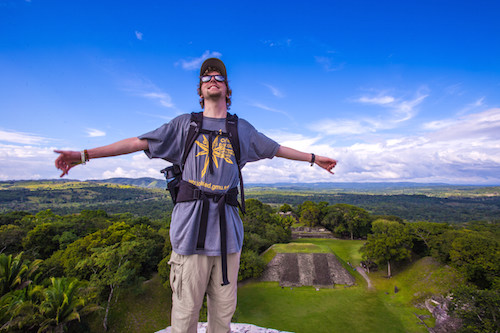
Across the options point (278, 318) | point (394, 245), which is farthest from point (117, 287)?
point (394, 245)

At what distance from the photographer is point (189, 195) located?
2.49m

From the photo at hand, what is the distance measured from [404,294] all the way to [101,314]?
89.5 feet

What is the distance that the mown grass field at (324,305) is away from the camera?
62.8 feet

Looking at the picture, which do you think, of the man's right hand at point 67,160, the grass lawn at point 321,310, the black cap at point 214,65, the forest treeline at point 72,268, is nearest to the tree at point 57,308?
the forest treeline at point 72,268

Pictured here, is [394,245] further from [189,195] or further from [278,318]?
[189,195]

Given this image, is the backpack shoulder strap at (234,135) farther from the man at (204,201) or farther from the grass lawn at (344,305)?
the grass lawn at (344,305)

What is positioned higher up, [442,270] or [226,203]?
[226,203]

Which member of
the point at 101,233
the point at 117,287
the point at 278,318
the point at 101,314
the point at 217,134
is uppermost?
the point at 217,134

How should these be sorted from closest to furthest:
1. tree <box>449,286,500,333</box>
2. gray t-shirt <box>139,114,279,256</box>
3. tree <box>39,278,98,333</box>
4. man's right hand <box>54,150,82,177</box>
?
man's right hand <box>54,150,82,177</box> < gray t-shirt <box>139,114,279,256</box> < tree <box>39,278,98,333</box> < tree <box>449,286,500,333</box>

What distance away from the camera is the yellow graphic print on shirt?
2625mm

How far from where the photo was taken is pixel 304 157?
3.23 meters

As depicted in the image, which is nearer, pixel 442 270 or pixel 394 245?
pixel 442 270

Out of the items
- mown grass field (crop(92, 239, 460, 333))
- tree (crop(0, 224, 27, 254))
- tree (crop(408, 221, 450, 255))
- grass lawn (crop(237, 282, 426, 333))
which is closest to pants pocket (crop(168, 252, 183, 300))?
mown grass field (crop(92, 239, 460, 333))

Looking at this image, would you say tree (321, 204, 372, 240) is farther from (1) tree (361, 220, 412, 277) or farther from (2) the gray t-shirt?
(2) the gray t-shirt
